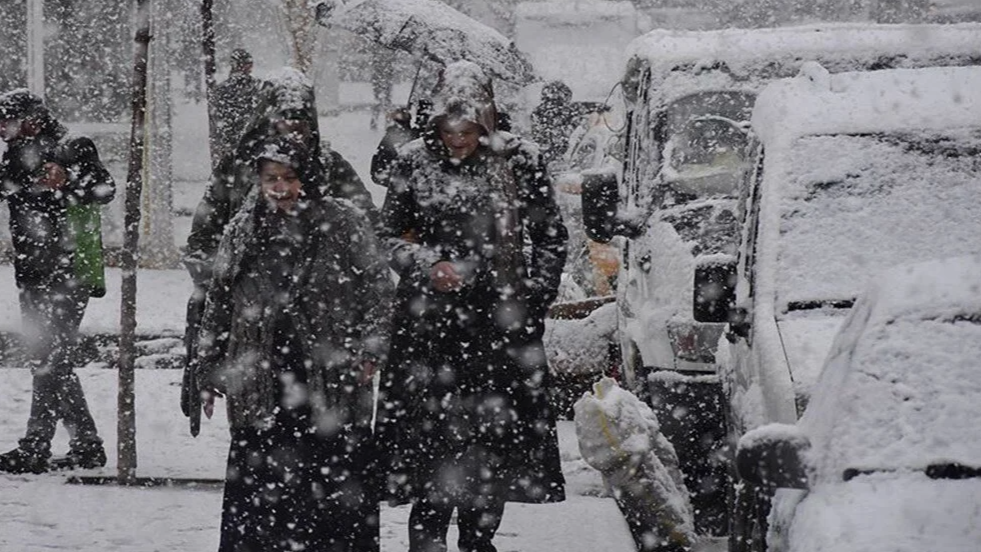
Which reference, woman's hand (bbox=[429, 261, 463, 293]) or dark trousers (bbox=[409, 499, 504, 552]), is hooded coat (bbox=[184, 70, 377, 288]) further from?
dark trousers (bbox=[409, 499, 504, 552])

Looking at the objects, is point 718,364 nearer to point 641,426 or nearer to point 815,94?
point 641,426

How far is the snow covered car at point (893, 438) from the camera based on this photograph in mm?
3357

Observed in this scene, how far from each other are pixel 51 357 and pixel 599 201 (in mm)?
2586

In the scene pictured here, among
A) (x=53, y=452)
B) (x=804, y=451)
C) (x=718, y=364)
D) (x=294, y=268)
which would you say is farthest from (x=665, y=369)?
(x=804, y=451)

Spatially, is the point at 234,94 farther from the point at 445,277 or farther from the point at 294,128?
the point at 445,277

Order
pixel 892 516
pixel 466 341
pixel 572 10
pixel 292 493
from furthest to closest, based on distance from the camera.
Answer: pixel 572 10 < pixel 466 341 < pixel 292 493 < pixel 892 516

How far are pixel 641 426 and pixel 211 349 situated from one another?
1.73 metres

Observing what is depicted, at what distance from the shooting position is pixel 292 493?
5.88m

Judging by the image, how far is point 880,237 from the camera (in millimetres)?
5246

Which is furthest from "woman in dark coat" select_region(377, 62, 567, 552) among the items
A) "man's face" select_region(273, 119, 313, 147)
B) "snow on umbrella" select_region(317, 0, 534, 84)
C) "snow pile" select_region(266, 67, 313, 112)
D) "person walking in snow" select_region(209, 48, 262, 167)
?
"snow on umbrella" select_region(317, 0, 534, 84)

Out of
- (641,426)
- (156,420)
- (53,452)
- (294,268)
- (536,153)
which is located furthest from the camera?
(156,420)

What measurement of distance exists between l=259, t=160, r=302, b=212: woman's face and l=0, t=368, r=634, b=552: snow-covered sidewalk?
1.70m

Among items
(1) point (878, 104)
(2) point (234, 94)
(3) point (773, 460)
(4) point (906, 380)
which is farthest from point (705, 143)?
(2) point (234, 94)

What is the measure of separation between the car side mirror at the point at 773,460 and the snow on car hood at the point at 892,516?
2.6 inches
